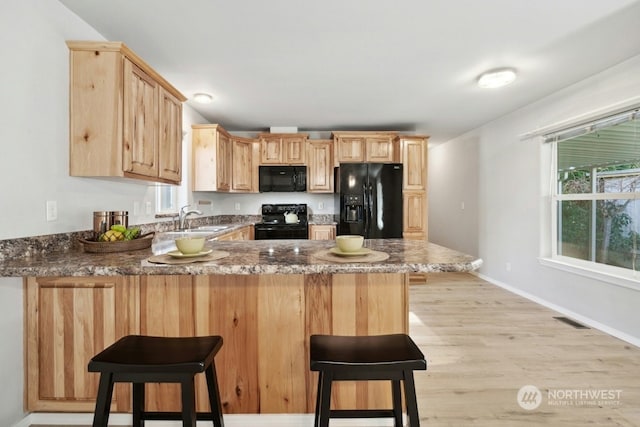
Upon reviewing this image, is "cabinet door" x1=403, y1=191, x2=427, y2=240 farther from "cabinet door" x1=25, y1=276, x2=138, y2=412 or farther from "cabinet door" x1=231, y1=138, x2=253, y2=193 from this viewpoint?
"cabinet door" x1=25, y1=276, x2=138, y2=412

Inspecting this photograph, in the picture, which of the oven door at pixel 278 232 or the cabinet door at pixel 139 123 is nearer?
the cabinet door at pixel 139 123

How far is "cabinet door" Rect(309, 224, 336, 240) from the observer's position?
436 cm

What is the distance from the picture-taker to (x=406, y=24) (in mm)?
2076

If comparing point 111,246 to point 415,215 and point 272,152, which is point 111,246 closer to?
point 272,152

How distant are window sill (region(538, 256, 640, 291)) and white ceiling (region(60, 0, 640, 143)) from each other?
1.86m

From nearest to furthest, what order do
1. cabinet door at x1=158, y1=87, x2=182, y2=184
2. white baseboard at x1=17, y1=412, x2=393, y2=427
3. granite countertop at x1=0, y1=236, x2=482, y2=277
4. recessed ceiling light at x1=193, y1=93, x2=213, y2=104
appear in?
granite countertop at x1=0, y1=236, x2=482, y2=277 → white baseboard at x1=17, y1=412, x2=393, y2=427 → cabinet door at x1=158, y1=87, x2=182, y2=184 → recessed ceiling light at x1=193, y1=93, x2=213, y2=104

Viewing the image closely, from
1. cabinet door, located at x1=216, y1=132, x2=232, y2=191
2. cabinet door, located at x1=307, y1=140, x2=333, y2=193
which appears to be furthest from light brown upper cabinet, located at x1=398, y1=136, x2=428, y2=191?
cabinet door, located at x1=216, y1=132, x2=232, y2=191

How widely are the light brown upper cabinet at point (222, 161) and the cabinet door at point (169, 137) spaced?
1307 millimetres

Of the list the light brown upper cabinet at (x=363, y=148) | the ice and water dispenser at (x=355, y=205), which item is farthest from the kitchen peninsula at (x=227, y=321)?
the light brown upper cabinet at (x=363, y=148)

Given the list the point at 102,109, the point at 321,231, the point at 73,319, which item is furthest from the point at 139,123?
the point at 321,231

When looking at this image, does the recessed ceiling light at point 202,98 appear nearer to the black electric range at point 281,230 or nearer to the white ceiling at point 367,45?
the white ceiling at point 367,45

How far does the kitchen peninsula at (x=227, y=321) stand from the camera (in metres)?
1.42

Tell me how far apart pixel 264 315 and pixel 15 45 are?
1.84 m

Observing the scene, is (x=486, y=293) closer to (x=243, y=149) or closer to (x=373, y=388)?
(x=373, y=388)
